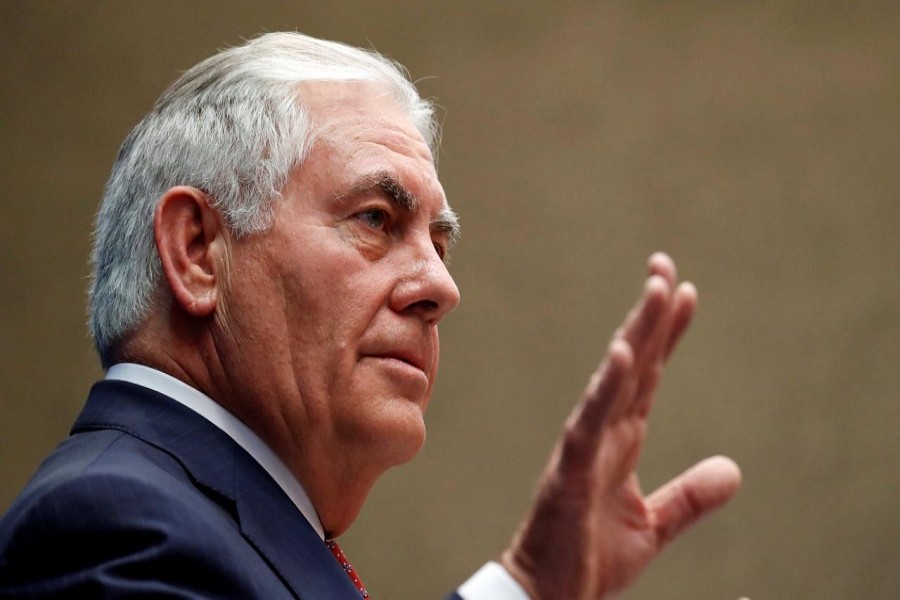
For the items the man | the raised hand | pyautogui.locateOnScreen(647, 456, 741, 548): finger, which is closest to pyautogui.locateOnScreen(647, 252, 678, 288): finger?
the raised hand

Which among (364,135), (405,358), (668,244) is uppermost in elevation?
(668,244)

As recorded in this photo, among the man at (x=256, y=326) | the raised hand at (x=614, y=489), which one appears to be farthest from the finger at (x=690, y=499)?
the man at (x=256, y=326)

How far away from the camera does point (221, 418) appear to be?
1.83 metres

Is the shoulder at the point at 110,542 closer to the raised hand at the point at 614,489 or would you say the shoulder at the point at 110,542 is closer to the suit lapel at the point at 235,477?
the suit lapel at the point at 235,477

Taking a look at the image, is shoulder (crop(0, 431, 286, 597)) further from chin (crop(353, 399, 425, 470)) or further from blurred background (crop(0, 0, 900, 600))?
blurred background (crop(0, 0, 900, 600))

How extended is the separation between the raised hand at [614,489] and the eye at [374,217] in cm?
72

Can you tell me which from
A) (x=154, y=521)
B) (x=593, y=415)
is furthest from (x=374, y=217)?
(x=593, y=415)

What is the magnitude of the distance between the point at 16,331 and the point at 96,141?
1.96 ft

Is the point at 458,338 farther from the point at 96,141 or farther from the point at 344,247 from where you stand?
the point at 344,247

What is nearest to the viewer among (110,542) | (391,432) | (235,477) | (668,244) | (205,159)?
(110,542)

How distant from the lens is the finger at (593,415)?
4.07 feet

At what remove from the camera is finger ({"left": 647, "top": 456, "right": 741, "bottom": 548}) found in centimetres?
135

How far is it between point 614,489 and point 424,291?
25.9 inches

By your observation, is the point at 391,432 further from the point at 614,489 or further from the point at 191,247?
the point at 614,489
